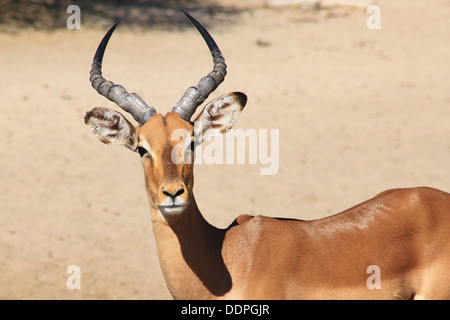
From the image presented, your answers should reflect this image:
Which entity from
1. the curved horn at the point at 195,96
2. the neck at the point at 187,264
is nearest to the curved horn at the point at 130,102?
the curved horn at the point at 195,96

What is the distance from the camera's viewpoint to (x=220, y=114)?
19.0ft

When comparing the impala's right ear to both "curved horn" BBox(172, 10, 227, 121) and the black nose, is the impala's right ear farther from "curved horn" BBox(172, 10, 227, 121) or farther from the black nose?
the black nose

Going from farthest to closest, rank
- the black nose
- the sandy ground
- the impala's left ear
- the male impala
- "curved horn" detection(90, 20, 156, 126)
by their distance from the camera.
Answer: the sandy ground
the impala's left ear
"curved horn" detection(90, 20, 156, 126)
the male impala
the black nose

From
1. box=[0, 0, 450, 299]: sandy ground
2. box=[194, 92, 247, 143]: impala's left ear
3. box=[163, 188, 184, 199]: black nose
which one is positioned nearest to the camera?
box=[163, 188, 184, 199]: black nose

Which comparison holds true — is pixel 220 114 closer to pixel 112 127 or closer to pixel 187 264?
pixel 112 127

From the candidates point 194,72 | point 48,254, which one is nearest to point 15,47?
point 194,72

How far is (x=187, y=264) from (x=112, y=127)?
1.31m

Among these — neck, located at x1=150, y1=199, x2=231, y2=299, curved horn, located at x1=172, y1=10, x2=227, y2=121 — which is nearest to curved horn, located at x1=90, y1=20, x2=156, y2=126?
curved horn, located at x1=172, y1=10, x2=227, y2=121

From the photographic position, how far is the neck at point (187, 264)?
5.40 meters

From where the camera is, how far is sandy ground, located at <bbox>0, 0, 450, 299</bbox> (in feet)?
32.6

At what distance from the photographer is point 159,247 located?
544cm

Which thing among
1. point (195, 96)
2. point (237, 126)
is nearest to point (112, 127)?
point (195, 96)

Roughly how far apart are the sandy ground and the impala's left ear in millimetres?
3766

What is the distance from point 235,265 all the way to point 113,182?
691 centimetres
